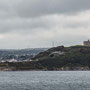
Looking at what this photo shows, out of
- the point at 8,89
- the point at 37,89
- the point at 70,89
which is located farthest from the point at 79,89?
the point at 8,89

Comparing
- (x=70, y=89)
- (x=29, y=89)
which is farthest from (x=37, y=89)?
(x=70, y=89)

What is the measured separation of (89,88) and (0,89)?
29040mm

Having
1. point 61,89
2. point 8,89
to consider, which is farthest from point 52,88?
point 8,89

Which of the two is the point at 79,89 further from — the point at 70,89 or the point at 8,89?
the point at 8,89

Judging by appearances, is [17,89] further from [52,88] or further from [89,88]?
[89,88]

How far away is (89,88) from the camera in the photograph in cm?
13625

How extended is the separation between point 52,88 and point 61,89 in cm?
563

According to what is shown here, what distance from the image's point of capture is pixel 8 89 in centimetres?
13588

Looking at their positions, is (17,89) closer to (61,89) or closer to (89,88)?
(61,89)

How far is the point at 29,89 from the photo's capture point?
134 m

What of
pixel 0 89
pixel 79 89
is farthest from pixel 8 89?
pixel 79 89

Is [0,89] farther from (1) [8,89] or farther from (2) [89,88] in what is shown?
(2) [89,88]

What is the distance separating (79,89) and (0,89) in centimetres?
2558

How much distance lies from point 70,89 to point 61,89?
11.7 ft
